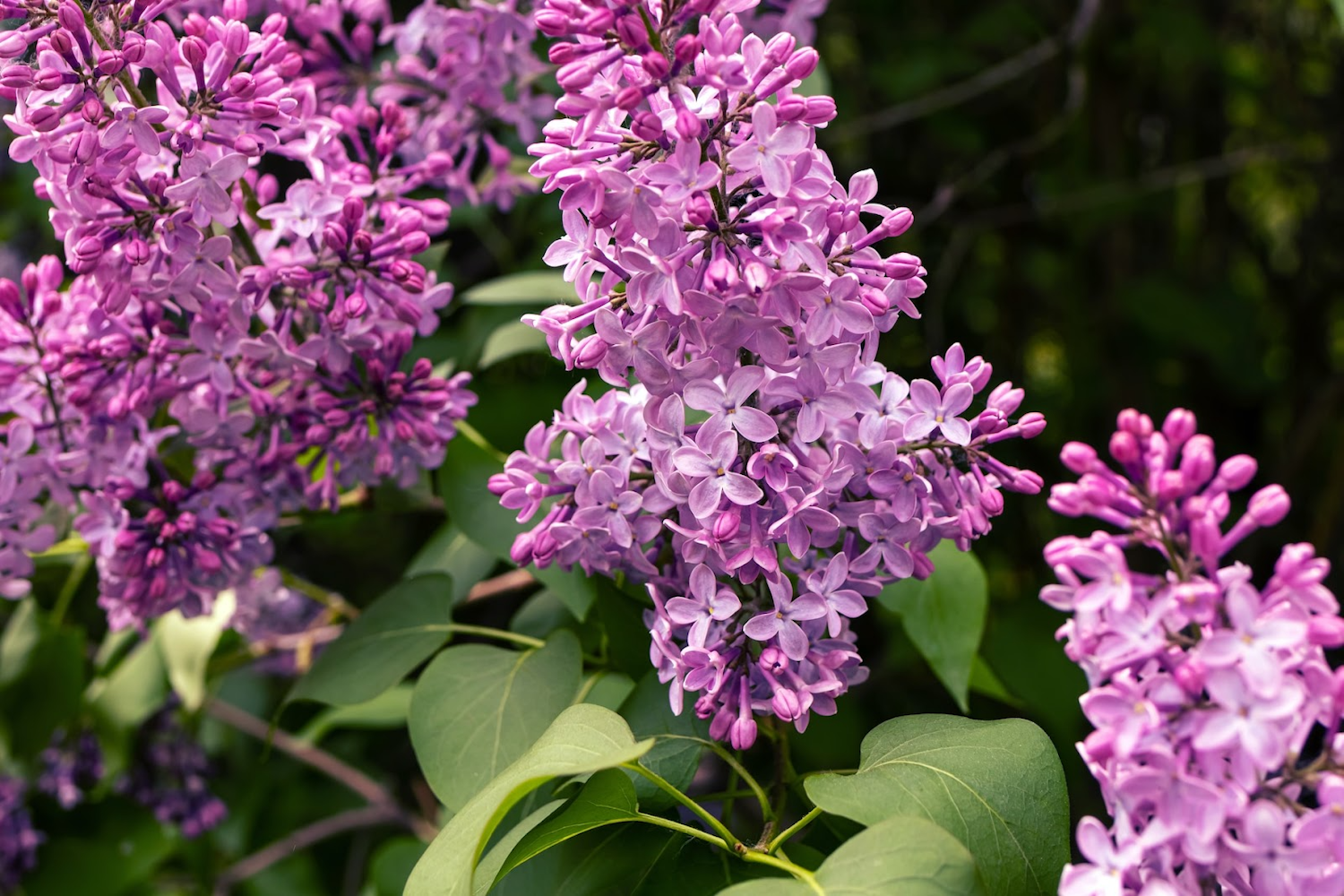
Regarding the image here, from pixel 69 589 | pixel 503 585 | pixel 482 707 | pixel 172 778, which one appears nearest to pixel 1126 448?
pixel 482 707

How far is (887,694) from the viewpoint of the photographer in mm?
2281

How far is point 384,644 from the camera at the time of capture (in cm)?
108

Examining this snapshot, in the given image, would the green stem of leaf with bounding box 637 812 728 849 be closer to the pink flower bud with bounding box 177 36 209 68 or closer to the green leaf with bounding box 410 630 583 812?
the green leaf with bounding box 410 630 583 812

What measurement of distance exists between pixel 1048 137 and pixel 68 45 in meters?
1.56

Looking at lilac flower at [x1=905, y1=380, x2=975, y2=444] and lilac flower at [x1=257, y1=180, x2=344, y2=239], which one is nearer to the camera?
lilac flower at [x1=905, y1=380, x2=975, y2=444]

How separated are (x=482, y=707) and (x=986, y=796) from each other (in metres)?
0.40

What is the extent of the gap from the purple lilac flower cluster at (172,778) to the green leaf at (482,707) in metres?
0.97

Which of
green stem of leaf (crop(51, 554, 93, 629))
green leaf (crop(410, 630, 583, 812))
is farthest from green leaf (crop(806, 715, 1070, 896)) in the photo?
green stem of leaf (crop(51, 554, 93, 629))

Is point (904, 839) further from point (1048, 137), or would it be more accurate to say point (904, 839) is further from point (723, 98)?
point (1048, 137)

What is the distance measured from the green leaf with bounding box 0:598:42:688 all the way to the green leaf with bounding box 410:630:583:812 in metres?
0.77

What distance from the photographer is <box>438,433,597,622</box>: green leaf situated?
1091 millimetres

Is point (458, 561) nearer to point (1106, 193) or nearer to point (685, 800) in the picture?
point (685, 800)

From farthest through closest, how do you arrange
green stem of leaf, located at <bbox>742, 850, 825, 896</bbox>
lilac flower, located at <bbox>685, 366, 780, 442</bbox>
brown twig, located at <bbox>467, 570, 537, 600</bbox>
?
brown twig, located at <bbox>467, 570, 537, 600</bbox> → lilac flower, located at <bbox>685, 366, 780, 442</bbox> → green stem of leaf, located at <bbox>742, 850, 825, 896</bbox>

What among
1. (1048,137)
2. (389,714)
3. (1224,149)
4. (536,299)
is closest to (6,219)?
(389,714)
